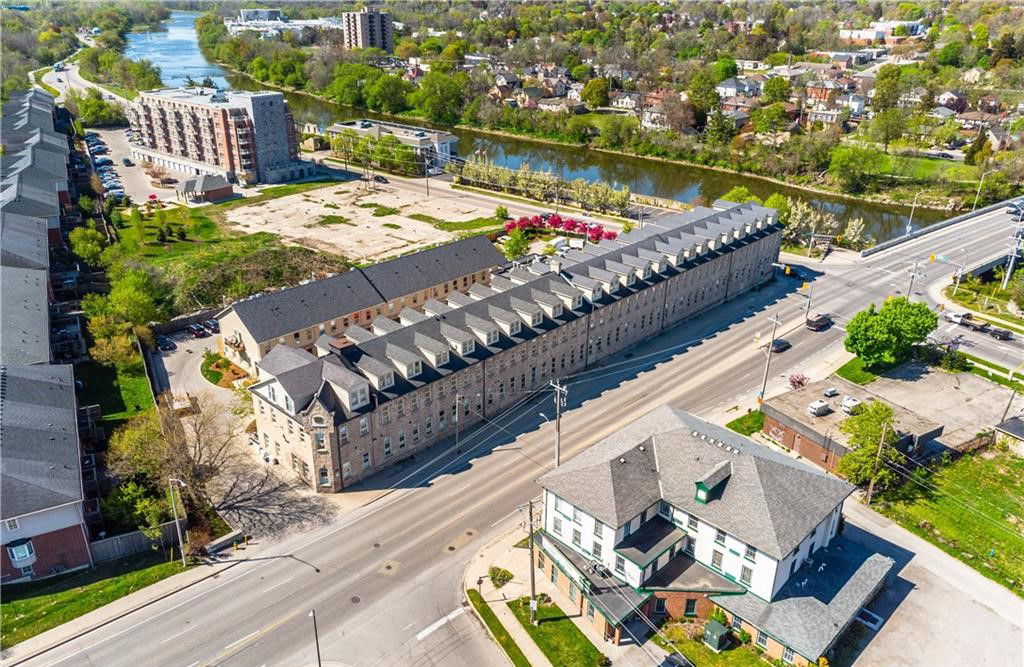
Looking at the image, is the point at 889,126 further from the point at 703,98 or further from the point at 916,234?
the point at 916,234

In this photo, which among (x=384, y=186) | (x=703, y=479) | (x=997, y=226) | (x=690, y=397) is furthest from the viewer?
(x=384, y=186)

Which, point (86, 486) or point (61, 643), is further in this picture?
point (86, 486)

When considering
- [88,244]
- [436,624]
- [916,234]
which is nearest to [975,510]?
[436,624]

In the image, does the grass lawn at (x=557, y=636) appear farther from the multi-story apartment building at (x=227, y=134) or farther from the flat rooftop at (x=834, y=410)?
the multi-story apartment building at (x=227, y=134)

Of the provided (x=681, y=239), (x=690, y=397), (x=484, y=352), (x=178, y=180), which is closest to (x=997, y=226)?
(x=681, y=239)

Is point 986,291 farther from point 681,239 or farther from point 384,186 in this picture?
point 384,186

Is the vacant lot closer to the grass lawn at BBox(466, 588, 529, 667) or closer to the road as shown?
the road
